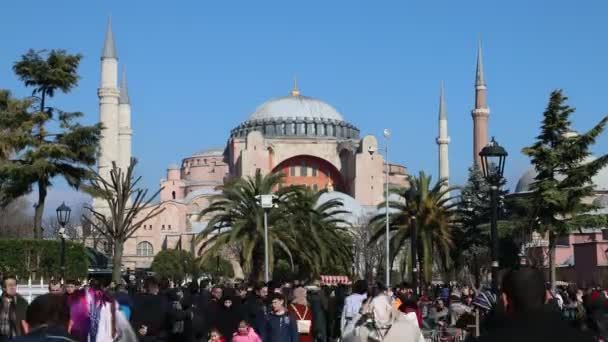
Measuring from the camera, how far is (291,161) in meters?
93.7

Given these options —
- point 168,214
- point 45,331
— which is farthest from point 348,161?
point 45,331

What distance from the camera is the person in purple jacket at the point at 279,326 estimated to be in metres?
9.46

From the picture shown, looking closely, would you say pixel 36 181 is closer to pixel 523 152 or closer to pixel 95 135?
pixel 95 135

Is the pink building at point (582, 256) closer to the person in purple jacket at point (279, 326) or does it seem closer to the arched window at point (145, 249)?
the person in purple jacket at point (279, 326)

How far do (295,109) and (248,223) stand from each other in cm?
7094

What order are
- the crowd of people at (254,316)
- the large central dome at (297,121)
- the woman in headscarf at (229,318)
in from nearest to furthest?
the crowd of people at (254,316), the woman in headscarf at (229,318), the large central dome at (297,121)

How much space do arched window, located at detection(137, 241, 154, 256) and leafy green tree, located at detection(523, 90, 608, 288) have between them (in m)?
62.1

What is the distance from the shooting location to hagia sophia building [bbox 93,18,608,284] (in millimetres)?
78188

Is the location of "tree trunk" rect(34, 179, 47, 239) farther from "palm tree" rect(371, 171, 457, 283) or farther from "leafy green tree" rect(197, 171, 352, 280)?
"palm tree" rect(371, 171, 457, 283)

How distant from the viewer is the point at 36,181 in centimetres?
3078

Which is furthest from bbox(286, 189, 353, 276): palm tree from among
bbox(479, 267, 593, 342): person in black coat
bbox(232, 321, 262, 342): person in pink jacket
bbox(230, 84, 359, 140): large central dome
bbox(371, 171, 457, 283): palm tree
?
bbox(230, 84, 359, 140): large central dome

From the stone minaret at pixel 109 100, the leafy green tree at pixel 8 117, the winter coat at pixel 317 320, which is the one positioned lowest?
the winter coat at pixel 317 320

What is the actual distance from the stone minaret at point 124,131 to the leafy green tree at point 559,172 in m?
45.8

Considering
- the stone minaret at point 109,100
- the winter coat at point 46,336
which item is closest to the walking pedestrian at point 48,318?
the winter coat at point 46,336
